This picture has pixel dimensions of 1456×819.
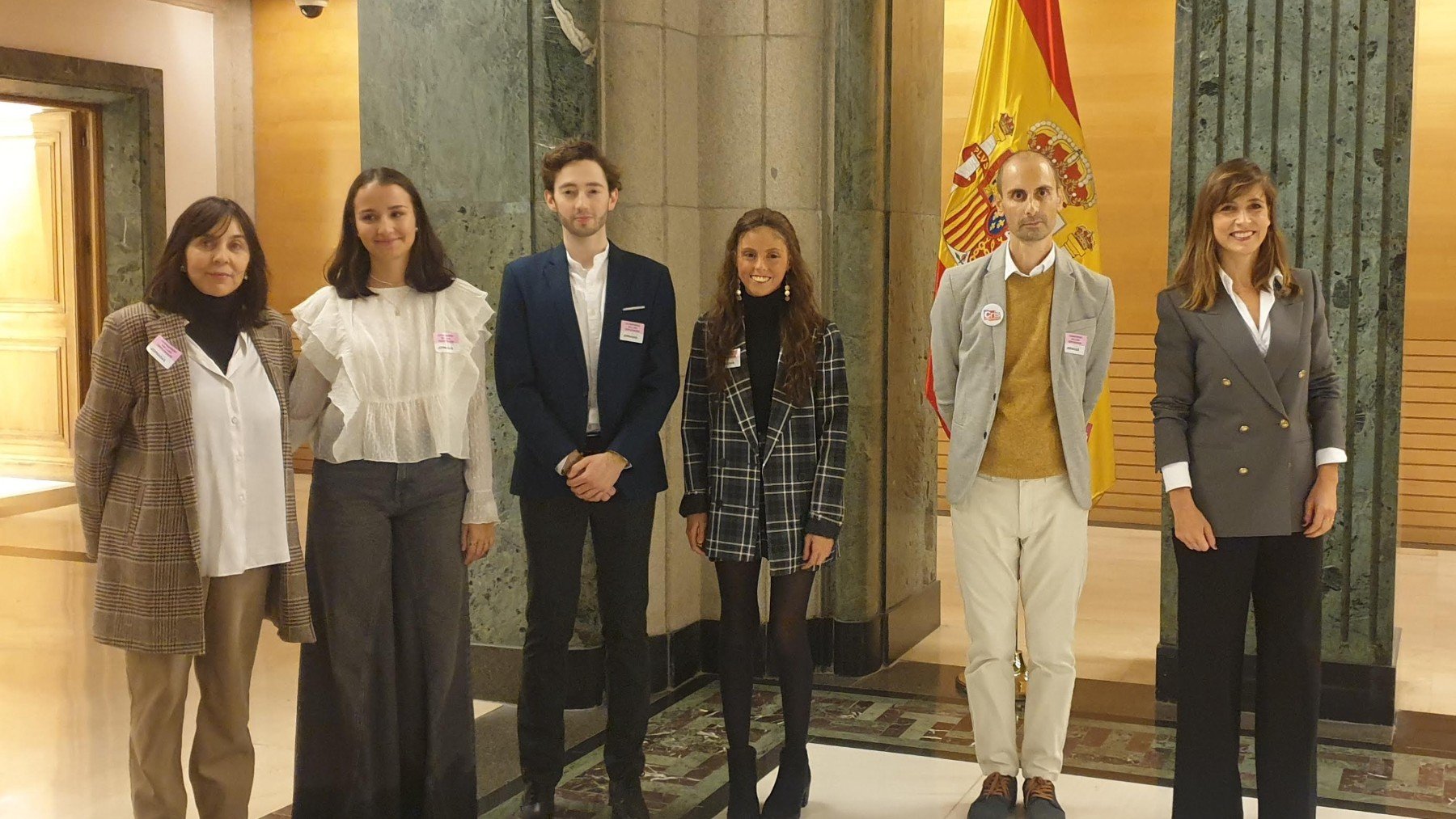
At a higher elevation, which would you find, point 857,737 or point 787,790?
point 787,790

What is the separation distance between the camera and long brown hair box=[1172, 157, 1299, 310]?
3285mm

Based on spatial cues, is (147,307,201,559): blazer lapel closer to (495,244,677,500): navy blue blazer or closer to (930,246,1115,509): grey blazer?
(495,244,677,500): navy blue blazer

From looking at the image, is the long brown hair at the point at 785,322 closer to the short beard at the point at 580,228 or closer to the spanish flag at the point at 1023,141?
the short beard at the point at 580,228

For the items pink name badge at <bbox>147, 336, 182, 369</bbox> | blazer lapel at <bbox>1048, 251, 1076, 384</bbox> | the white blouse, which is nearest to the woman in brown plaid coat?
pink name badge at <bbox>147, 336, 182, 369</bbox>

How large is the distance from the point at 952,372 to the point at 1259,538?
2.79 ft

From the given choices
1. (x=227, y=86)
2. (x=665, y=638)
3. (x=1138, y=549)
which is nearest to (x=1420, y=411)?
(x=1138, y=549)

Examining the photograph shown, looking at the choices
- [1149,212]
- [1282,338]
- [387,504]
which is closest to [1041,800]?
[1282,338]

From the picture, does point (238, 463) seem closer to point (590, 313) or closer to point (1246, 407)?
point (590, 313)

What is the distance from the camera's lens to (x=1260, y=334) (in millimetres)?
3332

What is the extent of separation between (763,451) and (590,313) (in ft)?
1.88

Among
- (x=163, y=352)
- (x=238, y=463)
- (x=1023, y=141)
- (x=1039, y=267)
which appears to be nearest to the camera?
(x=163, y=352)

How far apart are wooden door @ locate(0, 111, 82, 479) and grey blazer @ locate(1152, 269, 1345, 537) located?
28.4 ft

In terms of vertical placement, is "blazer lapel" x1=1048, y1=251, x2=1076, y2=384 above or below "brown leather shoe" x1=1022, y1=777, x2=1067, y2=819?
above

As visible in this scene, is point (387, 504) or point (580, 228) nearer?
point (387, 504)
